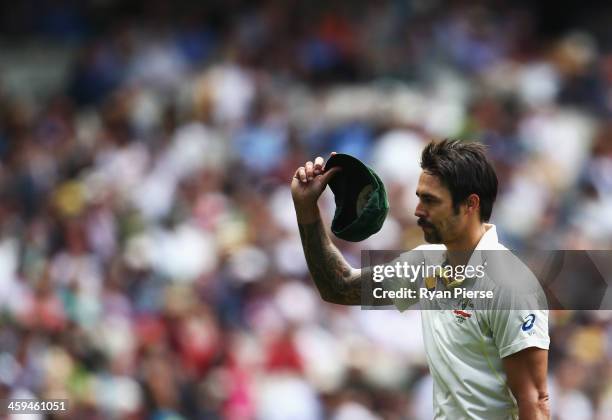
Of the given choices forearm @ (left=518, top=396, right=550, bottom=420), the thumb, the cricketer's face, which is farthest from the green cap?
forearm @ (left=518, top=396, right=550, bottom=420)

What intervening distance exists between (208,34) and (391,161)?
319 centimetres

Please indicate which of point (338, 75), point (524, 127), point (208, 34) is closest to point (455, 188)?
point (524, 127)

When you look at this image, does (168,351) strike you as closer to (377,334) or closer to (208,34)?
(377,334)

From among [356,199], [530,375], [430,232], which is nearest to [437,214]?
[430,232]

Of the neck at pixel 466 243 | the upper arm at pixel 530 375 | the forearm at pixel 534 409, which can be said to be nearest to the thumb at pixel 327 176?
the neck at pixel 466 243

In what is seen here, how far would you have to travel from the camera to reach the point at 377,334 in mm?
9195

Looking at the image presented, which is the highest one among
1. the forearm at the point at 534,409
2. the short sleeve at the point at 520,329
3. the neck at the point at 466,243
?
the neck at the point at 466,243

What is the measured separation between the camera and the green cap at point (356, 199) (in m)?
4.33

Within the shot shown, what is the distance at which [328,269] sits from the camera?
14.9 ft

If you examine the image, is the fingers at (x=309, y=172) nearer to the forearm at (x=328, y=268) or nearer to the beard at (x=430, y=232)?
the forearm at (x=328, y=268)

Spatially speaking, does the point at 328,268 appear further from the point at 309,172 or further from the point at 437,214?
the point at 437,214

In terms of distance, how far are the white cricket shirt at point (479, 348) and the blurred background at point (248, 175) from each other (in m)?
4.30

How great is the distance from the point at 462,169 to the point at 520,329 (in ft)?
1.90

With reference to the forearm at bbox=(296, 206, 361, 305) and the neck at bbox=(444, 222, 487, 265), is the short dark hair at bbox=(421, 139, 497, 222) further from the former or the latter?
Answer: the forearm at bbox=(296, 206, 361, 305)
